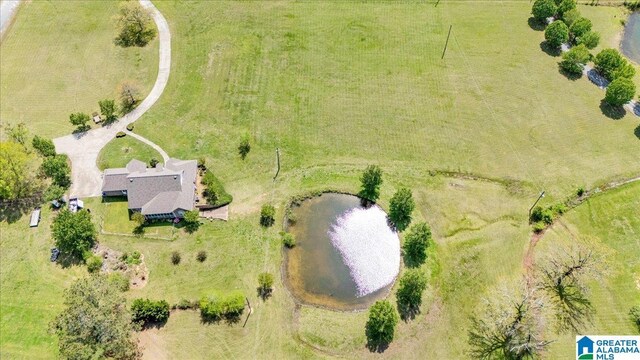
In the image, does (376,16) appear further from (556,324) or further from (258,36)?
(556,324)

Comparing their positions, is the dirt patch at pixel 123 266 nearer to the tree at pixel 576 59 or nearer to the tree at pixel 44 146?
the tree at pixel 44 146

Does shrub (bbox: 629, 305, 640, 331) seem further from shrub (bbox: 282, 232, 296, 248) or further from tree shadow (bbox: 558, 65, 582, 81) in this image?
shrub (bbox: 282, 232, 296, 248)

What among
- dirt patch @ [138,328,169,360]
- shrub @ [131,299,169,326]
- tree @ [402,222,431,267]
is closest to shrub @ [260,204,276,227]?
shrub @ [131,299,169,326]

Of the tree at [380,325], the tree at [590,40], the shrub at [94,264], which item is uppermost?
the tree at [590,40]

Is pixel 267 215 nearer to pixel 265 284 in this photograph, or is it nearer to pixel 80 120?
pixel 265 284

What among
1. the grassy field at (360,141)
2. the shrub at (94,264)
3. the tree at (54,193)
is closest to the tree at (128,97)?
the grassy field at (360,141)
